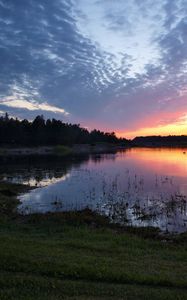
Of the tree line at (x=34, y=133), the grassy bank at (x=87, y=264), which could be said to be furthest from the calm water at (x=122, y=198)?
the tree line at (x=34, y=133)

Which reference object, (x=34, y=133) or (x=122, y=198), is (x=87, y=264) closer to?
(x=122, y=198)

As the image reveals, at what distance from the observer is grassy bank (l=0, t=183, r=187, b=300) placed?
9.10m

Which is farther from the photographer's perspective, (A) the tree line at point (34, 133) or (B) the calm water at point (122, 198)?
(A) the tree line at point (34, 133)

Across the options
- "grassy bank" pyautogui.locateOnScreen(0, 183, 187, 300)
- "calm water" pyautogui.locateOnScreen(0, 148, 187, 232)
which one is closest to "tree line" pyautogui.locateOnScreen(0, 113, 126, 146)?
"calm water" pyautogui.locateOnScreen(0, 148, 187, 232)

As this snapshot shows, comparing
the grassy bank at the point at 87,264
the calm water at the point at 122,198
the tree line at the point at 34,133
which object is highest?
the tree line at the point at 34,133

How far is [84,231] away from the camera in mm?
17844

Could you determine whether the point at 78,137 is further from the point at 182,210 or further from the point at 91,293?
the point at 91,293

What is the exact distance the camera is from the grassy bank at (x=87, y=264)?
9102 mm

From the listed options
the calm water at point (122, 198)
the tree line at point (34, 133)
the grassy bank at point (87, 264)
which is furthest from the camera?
the tree line at point (34, 133)

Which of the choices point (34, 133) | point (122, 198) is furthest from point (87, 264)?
point (34, 133)

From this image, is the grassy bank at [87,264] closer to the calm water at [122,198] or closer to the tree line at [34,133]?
the calm water at [122,198]

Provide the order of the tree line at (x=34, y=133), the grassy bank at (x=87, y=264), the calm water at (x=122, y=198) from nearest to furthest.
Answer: the grassy bank at (x=87, y=264), the calm water at (x=122, y=198), the tree line at (x=34, y=133)

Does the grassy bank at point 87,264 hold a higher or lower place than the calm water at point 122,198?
higher

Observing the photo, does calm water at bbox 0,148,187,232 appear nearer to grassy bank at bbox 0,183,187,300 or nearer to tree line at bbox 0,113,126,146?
grassy bank at bbox 0,183,187,300
